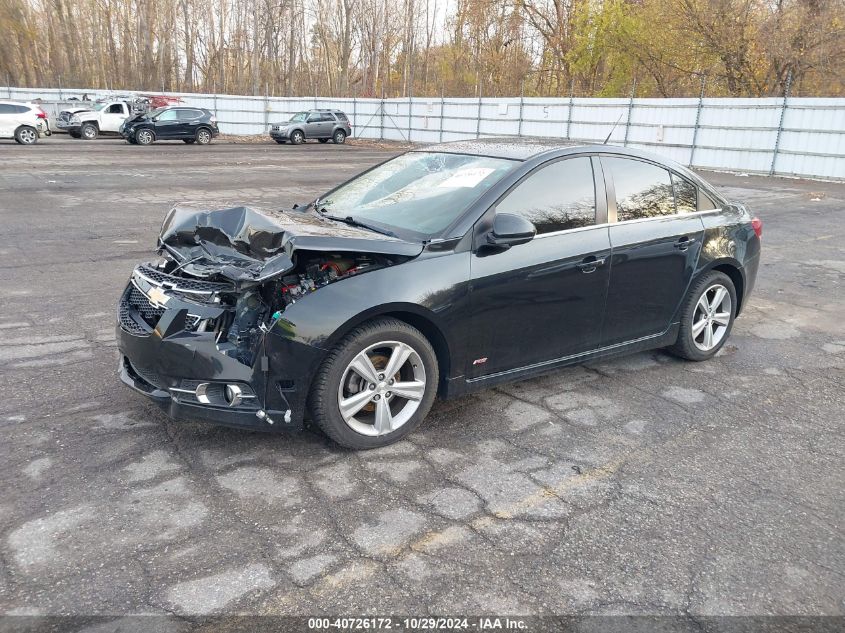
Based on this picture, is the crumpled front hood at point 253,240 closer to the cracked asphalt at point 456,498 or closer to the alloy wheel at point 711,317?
the cracked asphalt at point 456,498

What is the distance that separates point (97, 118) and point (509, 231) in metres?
30.6

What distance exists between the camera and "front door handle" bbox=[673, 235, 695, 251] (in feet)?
16.5

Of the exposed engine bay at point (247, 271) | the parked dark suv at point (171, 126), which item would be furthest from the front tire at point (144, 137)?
the exposed engine bay at point (247, 271)

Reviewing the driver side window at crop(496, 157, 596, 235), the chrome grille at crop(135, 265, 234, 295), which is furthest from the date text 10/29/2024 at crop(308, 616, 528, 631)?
the driver side window at crop(496, 157, 596, 235)

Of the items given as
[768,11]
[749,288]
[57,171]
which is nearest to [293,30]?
[768,11]

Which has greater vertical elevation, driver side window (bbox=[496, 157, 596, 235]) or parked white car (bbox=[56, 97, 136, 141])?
driver side window (bbox=[496, 157, 596, 235])

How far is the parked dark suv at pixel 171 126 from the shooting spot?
1110 inches

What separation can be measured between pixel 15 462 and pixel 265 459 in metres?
1.27

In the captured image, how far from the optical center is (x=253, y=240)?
3.92 meters

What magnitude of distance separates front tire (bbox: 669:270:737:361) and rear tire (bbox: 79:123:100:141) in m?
30.3

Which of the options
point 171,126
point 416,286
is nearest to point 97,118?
point 171,126

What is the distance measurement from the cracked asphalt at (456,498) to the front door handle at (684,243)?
960 millimetres

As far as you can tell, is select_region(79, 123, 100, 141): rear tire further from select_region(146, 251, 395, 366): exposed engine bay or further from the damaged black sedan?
select_region(146, 251, 395, 366): exposed engine bay

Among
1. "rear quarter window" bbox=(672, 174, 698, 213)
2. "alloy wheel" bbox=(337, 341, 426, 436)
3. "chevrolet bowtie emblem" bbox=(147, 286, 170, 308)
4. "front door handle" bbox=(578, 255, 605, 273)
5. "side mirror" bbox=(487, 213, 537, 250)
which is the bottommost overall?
"alloy wheel" bbox=(337, 341, 426, 436)
